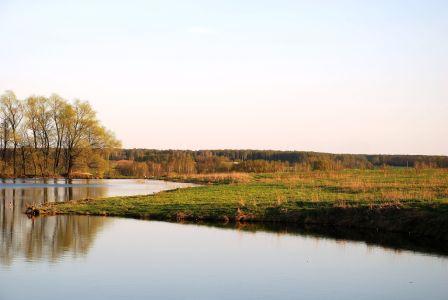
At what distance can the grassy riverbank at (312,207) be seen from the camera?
1001 inches

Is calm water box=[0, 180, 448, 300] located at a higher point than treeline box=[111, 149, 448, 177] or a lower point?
lower

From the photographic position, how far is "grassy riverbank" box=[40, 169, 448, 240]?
25438mm

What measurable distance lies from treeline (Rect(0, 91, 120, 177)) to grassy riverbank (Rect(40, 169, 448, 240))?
149 feet

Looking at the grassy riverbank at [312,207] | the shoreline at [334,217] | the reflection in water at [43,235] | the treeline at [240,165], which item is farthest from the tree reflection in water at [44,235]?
the treeline at [240,165]

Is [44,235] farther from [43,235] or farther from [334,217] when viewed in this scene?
[334,217]

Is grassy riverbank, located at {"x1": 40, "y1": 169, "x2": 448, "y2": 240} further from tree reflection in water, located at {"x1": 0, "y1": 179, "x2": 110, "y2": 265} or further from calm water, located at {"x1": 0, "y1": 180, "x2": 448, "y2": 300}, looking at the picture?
calm water, located at {"x1": 0, "y1": 180, "x2": 448, "y2": 300}

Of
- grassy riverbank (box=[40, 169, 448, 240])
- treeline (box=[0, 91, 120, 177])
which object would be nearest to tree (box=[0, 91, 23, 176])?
treeline (box=[0, 91, 120, 177])

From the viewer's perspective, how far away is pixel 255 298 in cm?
1402

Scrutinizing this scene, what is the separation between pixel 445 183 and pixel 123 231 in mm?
22376

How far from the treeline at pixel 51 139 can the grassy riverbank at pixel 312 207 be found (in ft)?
149

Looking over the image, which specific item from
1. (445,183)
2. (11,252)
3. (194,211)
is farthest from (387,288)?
(445,183)

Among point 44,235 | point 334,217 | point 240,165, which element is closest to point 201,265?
point 44,235

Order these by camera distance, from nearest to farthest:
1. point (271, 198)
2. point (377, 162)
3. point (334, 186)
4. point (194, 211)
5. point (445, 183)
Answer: point (194, 211), point (271, 198), point (445, 183), point (334, 186), point (377, 162)

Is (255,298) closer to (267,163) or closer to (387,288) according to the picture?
(387,288)
